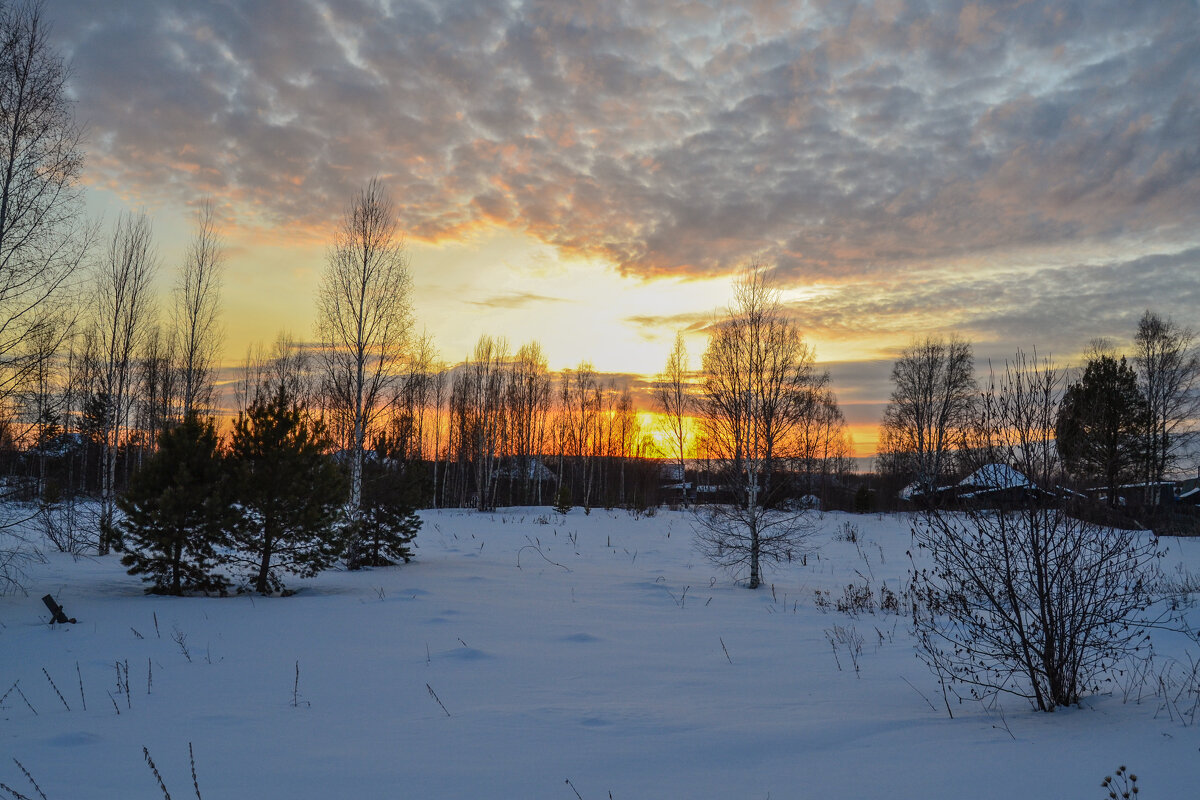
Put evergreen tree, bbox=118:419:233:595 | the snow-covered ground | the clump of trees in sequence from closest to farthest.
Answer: the snow-covered ground, the clump of trees, evergreen tree, bbox=118:419:233:595

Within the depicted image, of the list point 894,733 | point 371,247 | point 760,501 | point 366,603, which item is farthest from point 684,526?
point 894,733

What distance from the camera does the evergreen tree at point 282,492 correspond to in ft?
35.7

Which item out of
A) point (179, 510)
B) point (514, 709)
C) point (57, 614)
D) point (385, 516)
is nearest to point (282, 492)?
point (179, 510)

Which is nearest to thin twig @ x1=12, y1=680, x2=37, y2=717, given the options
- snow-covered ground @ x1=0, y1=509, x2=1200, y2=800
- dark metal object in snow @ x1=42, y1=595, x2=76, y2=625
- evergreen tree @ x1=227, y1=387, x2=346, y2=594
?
snow-covered ground @ x1=0, y1=509, x2=1200, y2=800

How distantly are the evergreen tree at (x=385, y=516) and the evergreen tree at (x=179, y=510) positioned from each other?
3786 mm

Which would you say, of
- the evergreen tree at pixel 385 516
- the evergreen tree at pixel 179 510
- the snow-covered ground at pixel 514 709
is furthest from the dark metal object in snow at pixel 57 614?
the evergreen tree at pixel 385 516

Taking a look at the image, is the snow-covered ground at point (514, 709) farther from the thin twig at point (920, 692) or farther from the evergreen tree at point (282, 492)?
the evergreen tree at point (282, 492)

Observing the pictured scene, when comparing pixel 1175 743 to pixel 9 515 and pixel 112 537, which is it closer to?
pixel 112 537

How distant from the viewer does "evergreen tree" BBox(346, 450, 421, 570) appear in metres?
14.4

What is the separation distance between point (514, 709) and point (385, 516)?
10.3 metres

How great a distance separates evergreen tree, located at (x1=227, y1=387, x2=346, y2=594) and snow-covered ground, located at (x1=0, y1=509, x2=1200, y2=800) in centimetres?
87

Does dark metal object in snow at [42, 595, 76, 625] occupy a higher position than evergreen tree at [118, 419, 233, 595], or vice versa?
evergreen tree at [118, 419, 233, 595]

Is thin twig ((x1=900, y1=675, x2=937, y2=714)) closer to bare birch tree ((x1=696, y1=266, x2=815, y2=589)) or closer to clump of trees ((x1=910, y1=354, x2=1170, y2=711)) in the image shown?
clump of trees ((x1=910, y1=354, x2=1170, y2=711))

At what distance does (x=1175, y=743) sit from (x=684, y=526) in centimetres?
2575
